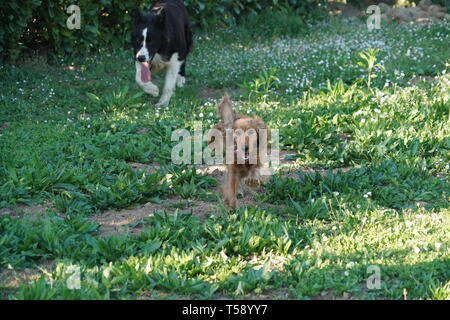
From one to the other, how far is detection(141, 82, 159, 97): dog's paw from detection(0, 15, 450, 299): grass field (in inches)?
6.9

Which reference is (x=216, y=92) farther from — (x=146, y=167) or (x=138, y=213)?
(x=138, y=213)

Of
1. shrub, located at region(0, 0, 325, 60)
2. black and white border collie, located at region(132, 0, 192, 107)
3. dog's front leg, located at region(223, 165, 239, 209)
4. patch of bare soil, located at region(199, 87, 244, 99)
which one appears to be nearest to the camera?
dog's front leg, located at region(223, 165, 239, 209)

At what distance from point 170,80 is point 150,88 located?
31 centimetres

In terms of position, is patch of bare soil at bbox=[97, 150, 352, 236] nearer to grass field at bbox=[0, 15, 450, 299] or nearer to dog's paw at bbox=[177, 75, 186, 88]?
grass field at bbox=[0, 15, 450, 299]

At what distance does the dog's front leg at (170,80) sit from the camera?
884 centimetres

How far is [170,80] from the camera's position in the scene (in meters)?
9.07

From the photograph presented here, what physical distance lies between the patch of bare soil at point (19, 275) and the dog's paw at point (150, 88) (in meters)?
4.49

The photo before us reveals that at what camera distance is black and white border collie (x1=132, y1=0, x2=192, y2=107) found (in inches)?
341

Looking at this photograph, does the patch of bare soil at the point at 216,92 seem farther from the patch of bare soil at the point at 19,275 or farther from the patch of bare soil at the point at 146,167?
the patch of bare soil at the point at 19,275

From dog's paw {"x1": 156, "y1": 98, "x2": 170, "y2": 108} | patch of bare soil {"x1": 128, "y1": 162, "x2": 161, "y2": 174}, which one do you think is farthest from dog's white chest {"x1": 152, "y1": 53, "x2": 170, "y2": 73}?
patch of bare soil {"x1": 128, "y1": 162, "x2": 161, "y2": 174}

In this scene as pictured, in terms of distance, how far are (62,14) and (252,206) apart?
550 cm

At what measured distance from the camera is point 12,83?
9375mm

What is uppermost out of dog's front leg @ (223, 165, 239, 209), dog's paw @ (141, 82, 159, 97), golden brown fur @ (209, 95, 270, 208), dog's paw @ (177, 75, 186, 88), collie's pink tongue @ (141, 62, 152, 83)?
collie's pink tongue @ (141, 62, 152, 83)

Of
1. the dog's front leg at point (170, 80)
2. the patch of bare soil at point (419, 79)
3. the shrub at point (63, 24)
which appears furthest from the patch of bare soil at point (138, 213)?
the shrub at point (63, 24)
